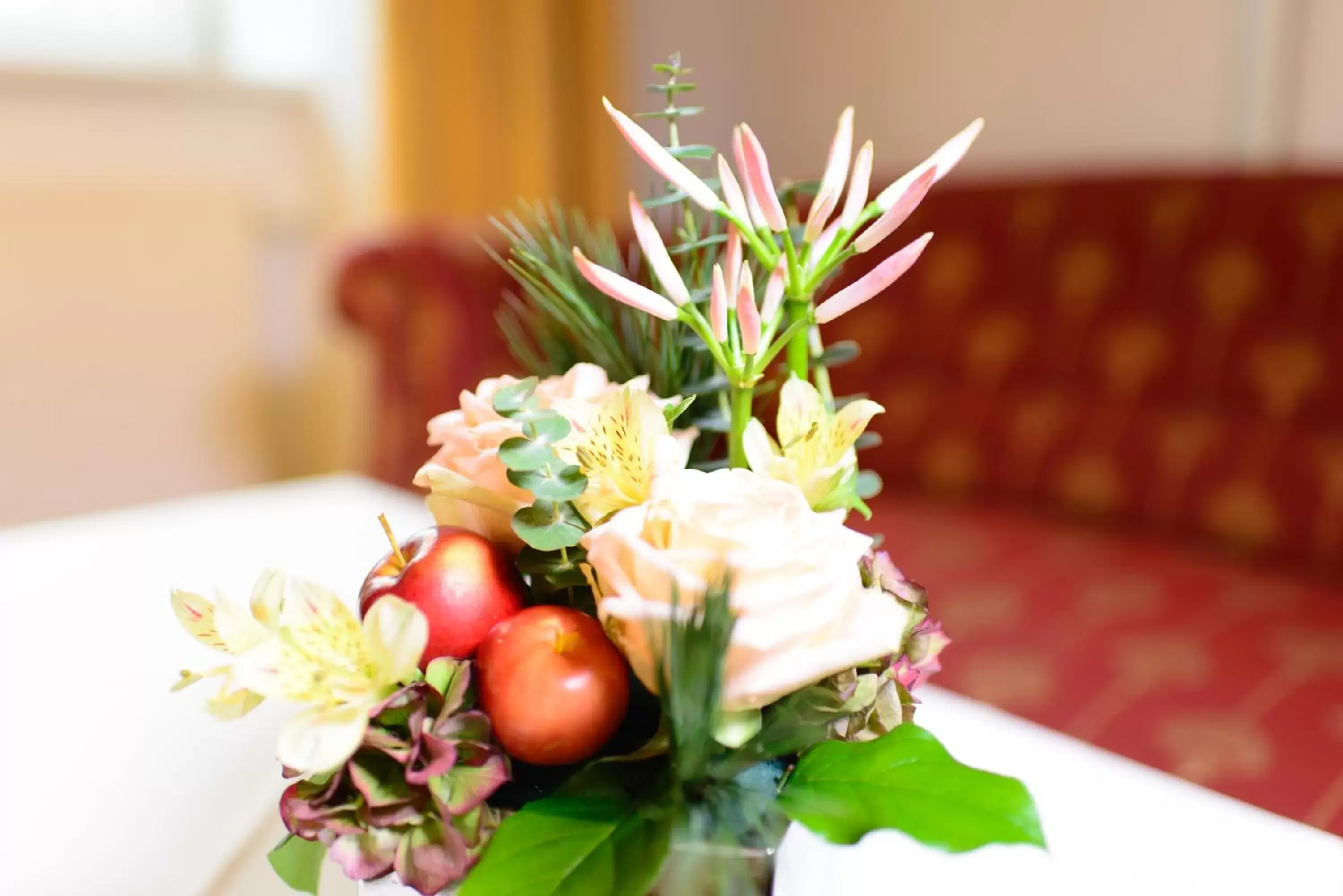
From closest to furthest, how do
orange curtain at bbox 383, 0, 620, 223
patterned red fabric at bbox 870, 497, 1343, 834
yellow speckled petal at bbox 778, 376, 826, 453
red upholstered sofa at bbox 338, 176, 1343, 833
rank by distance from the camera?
yellow speckled petal at bbox 778, 376, 826, 453 < patterned red fabric at bbox 870, 497, 1343, 834 < red upholstered sofa at bbox 338, 176, 1343, 833 < orange curtain at bbox 383, 0, 620, 223

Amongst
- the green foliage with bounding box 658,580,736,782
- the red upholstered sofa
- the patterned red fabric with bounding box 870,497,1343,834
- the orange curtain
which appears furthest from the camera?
the orange curtain

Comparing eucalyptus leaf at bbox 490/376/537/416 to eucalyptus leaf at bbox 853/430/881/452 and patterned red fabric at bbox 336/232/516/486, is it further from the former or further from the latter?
patterned red fabric at bbox 336/232/516/486

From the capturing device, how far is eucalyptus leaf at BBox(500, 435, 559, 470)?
368mm

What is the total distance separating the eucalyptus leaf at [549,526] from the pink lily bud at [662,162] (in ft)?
0.39

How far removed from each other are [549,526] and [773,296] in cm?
12

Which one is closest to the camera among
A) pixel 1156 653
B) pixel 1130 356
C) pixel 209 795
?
pixel 209 795

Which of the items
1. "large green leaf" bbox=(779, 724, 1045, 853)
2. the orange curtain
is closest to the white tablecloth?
"large green leaf" bbox=(779, 724, 1045, 853)

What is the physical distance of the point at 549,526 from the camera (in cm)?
38

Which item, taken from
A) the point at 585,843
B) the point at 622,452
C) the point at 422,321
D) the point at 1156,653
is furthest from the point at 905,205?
the point at 422,321

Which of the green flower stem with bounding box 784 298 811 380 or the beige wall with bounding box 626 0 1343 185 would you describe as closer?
the green flower stem with bounding box 784 298 811 380

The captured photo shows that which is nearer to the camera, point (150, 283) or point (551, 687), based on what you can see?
point (551, 687)

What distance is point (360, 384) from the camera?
105 inches

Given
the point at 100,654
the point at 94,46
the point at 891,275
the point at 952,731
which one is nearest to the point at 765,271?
the point at 891,275

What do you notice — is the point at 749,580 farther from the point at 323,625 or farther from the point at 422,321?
the point at 422,321
